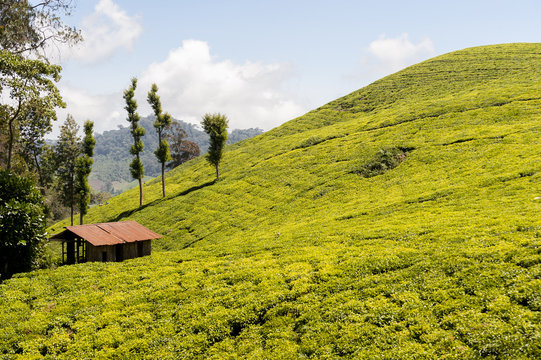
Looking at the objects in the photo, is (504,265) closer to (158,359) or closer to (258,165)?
(158,359)

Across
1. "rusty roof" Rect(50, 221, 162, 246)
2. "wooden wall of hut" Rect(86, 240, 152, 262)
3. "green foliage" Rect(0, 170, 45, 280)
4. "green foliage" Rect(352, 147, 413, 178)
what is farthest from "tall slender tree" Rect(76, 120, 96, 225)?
"green foliage" Rect(352, 147, 413, 178)

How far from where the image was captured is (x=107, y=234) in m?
37.1

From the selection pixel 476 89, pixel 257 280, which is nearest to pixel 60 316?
pixel 257 280

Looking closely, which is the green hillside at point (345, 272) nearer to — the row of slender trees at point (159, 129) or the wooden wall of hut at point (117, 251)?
the wooden wall of hut at point (117, 251)

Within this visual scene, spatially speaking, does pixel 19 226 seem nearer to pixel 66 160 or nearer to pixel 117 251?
pixel 117 251

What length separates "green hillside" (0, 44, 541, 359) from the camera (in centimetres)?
1533

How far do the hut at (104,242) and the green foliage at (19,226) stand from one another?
3551 millimetres

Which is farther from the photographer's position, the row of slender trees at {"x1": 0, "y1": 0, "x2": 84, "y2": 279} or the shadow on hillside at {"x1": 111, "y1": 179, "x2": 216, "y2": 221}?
the shadow on hillside at {"x1": 111, "y1": 179, "x2": 216, "y2": 221}

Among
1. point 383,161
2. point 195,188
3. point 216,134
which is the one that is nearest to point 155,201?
point 195,188

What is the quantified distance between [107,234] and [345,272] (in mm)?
27593

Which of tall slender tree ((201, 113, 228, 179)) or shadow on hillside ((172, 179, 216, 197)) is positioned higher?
tall slender tree ((201, 113, 228, 179))

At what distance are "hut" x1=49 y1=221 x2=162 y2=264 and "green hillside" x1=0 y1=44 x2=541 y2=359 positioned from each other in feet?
11.6

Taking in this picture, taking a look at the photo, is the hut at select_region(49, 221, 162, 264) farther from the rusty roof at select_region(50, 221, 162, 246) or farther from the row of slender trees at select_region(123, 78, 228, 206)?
the row of slender trees at select_region(123, 78, 228, 206)

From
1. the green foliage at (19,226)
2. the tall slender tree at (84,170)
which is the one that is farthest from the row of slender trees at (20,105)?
the tall slender tree at (84,170)
